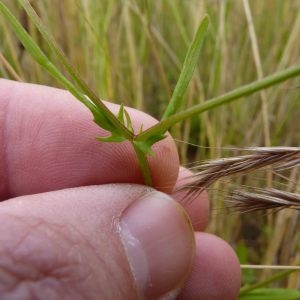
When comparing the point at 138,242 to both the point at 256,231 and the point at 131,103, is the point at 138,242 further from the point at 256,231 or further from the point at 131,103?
the point at 256,231

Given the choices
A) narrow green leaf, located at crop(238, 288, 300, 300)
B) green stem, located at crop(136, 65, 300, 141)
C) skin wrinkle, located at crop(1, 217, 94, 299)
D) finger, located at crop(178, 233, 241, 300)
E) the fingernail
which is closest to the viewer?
green stem, located at crop(136, 65, 300, 141)

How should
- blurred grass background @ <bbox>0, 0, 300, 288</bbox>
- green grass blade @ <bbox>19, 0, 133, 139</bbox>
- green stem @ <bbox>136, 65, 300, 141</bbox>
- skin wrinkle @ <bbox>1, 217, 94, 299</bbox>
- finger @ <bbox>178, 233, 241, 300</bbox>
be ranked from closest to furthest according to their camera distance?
green stem @ <bbox>136, 65, 300, 141</bbox> → green grass blade @ <bbox>19, 0, 133, 139</bbox> → skin wrinkle @ <bbox>1, 217, 94, 299</bbox> → finger @ <bbox>178, 233, 241, 300</bbox> → blurred grass background @ <bbox>0, 0, 300, 288</bbox>

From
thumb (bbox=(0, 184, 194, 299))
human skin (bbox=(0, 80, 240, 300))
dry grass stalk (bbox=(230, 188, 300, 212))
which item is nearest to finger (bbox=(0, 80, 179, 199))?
human skin (bbox=(0, 80, 240, 300))

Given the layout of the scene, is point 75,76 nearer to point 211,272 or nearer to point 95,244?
point 95,244

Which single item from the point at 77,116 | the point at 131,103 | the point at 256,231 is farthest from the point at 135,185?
the point at 256,231

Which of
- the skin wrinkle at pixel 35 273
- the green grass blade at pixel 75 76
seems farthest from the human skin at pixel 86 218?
the green grass blade at pixel 75 76

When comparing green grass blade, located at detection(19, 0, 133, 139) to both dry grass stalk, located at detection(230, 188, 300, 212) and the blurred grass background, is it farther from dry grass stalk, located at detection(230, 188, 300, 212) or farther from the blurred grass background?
the blurred grass background

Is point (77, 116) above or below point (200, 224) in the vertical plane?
above
